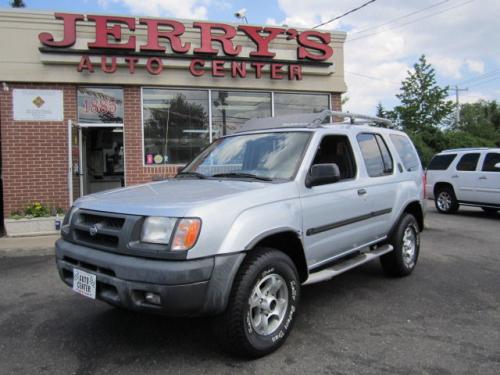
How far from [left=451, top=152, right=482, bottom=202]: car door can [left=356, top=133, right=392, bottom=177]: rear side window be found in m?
7.52

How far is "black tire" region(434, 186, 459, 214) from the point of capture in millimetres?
12559

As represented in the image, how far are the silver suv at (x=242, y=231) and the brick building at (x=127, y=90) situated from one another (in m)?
5.50

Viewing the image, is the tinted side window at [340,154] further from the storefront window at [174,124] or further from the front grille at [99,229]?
the storefront window at [174,124]

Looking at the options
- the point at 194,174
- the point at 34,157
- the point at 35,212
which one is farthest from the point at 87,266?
the point at 34,157

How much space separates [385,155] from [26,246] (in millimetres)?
6332

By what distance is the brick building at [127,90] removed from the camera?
9453 millimetres

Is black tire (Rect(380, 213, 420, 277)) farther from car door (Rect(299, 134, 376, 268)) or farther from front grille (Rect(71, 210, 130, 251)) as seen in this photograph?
front grille (Rect(71, 210, 130, 251))

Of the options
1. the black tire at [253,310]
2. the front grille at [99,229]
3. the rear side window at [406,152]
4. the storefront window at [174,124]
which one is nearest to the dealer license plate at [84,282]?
the front grille at [99,229]

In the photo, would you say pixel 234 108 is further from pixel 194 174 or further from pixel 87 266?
pixel 87 266

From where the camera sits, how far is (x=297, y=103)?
11.4 metres

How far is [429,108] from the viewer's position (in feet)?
149

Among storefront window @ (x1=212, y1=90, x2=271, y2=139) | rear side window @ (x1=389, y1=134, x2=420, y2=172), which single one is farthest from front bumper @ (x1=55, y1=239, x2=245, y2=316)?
storefront window @ (x1=212, y1=90, x2=271, y2=139)

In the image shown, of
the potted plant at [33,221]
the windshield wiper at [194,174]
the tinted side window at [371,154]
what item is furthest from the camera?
the potted plant at [33,221]

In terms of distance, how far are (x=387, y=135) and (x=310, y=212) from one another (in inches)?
92.8
